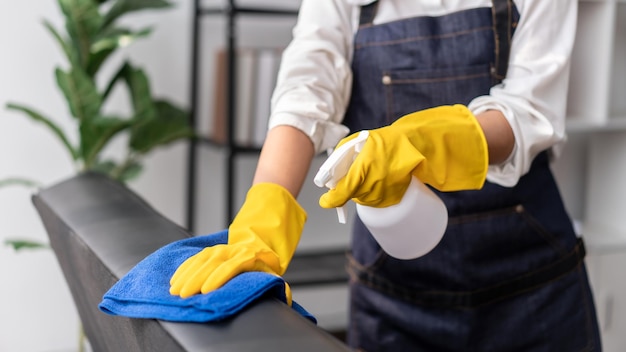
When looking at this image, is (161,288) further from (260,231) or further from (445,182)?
(445,182)

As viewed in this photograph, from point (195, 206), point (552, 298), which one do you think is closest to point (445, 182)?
point (552, 298)

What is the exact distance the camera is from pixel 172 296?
0.85 m

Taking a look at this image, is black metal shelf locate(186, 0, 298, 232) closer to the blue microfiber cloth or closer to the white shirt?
the white shirt

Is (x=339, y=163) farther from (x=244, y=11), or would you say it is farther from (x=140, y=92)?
(x=244, y=11)

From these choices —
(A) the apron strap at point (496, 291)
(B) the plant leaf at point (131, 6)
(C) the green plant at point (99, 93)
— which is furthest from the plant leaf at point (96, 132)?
(A) the apron strap at point (496, 291)

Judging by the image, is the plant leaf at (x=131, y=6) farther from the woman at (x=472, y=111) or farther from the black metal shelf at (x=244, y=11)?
the woman at (x=472, y=111)

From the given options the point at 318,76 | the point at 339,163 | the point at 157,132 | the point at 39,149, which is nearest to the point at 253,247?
the point at 339,163

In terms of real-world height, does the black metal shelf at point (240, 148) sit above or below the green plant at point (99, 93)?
below

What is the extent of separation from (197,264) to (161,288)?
0.14 feet

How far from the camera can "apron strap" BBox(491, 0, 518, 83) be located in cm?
144

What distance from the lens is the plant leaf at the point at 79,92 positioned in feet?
7.82

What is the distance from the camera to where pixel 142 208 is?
1.27 meters

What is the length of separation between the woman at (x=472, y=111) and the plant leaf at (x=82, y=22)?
1117 mm

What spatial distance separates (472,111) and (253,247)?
1.41 feet
